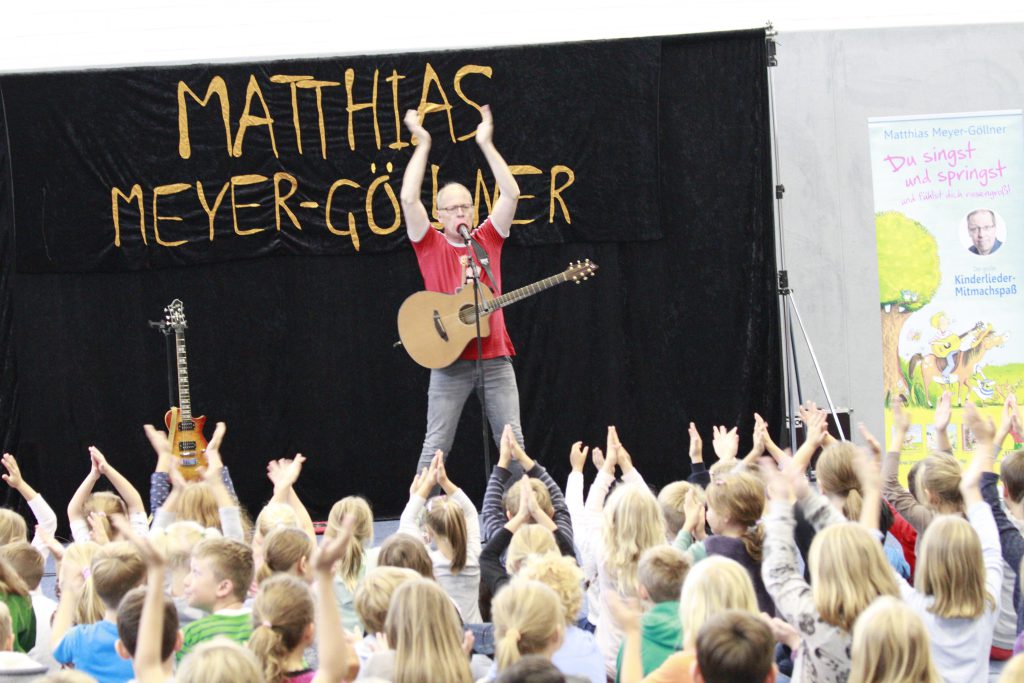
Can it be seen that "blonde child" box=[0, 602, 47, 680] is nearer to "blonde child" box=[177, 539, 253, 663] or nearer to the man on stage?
"blonde child" box=[177, 539, 253, 663]

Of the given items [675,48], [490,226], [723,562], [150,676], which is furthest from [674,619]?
[675,48]

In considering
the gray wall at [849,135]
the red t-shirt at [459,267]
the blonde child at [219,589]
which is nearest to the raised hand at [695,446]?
the red t-shirt at [459,267]

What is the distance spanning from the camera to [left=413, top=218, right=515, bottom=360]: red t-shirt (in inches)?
237

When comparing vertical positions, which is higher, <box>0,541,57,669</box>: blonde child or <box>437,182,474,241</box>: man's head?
<box>437,182,474,241</box>: man's head

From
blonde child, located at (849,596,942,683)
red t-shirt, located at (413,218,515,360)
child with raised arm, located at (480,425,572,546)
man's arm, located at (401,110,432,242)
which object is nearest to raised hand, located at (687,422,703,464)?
child with raised arm, located at (480,425,572,546)

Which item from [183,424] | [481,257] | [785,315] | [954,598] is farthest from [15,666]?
[785,315]

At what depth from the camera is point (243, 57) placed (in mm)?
7949

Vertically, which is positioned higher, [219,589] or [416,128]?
[416,128]

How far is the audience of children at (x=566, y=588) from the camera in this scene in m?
2.52

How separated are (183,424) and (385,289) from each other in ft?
5.07

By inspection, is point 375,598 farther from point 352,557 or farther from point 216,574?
point 352,557

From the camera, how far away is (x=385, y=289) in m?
7.92

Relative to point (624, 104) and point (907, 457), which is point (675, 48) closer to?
point (624, 104)

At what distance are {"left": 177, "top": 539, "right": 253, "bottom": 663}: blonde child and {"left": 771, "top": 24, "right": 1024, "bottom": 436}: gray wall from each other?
542 cm
